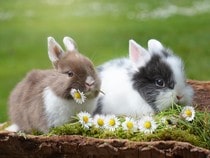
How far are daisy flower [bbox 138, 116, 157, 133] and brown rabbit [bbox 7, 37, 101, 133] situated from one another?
0.74 ft

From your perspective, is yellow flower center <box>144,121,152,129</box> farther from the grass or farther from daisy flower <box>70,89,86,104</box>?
daisy flower <box>70,89,86,104</box>

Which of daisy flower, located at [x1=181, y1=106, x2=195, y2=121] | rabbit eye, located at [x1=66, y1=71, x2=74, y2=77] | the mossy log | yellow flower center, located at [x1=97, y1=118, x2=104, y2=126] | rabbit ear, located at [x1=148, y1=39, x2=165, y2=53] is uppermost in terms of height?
rabbit ear, located at [x1=148, y1=39, x2=165, y2=53]

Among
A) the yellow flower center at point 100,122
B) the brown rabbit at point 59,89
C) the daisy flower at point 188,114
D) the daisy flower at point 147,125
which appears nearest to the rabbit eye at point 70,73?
the brown rabbit at point 59,89

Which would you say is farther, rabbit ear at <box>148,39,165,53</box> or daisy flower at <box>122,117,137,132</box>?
rabbit ear at <box>148,39,165,53</box>

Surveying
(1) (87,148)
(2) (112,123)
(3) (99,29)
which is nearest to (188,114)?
(2) (112,123)

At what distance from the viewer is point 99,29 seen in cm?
685

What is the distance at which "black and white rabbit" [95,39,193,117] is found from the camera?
2.74 meters

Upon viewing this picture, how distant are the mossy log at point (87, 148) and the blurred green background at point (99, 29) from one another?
7.60 ft

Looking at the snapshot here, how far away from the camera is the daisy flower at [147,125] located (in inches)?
97.7

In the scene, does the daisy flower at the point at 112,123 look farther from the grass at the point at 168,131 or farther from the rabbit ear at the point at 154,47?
the rabbit ear at the point at 154,47

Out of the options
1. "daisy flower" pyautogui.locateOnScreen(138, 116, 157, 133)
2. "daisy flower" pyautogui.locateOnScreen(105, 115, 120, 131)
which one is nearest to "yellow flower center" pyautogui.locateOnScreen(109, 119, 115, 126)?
"daisy flower" pyautogui.locateOnScreen(105, 115, 120, 131)

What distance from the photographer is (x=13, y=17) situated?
295 inches

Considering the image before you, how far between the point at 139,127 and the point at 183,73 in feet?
1.29

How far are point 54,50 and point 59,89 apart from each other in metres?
0.17
